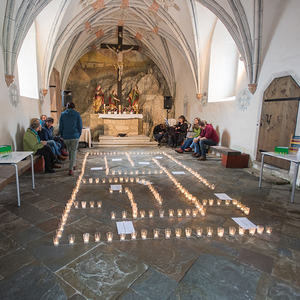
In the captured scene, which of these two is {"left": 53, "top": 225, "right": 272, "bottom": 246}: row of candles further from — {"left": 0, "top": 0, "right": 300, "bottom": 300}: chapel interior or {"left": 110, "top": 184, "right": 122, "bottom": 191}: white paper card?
{"left": 110, "top": 184, "right": 122, "bottom": 191}: white paper card

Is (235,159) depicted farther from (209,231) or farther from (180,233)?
(180,233)

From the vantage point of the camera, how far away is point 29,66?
7.91 meters

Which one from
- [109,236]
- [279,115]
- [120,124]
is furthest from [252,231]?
[120,124]

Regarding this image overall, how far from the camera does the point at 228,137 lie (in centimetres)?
812

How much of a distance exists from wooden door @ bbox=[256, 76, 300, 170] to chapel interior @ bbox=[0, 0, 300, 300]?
32 mm

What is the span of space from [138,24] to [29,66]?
639 cm

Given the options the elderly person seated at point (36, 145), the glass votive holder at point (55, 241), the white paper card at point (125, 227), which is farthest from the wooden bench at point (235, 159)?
the glass votive holder at point (55, 241)

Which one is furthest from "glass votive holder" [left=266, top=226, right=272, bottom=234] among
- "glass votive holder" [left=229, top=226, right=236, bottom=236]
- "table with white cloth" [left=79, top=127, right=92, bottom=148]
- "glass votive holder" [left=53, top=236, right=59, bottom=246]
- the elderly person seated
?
"table with white cloth" [left=79, top=127, right=92, bottom=148]

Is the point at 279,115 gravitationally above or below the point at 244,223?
above

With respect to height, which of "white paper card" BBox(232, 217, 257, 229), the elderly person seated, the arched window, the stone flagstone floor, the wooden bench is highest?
the arched window

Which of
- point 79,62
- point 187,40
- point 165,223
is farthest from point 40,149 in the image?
point 79,62

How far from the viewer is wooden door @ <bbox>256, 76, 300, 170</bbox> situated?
17.1ft

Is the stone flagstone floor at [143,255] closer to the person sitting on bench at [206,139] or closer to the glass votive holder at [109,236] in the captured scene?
the glass votive holder at [109,236]

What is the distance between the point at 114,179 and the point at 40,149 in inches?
77.0
